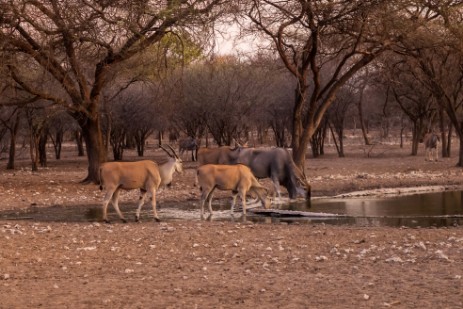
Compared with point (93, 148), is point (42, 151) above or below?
below

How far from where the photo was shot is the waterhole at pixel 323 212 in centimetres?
1603

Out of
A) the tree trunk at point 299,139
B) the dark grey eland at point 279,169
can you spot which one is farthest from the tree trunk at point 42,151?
the dark grey eland at point 279,169

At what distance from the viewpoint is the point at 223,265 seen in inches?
404

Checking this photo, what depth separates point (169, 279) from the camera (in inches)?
367

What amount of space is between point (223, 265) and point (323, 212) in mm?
7505

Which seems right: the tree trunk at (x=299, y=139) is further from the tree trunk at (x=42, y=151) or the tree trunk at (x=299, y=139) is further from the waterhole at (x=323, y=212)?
the tree trunk at (x=42, y=151)

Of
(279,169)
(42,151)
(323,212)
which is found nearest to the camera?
(323,212)

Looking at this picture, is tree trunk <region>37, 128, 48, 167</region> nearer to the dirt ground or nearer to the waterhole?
the waterhole

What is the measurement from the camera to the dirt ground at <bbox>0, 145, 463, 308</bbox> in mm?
8141

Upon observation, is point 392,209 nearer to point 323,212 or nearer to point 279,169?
point 323,212

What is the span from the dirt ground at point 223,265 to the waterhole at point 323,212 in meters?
0.80

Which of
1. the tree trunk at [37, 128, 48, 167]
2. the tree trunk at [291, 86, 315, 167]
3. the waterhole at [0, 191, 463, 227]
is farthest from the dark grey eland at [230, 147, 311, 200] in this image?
the tree trunk at [37, 128, 48, 167]

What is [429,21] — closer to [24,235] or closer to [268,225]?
[268,225]

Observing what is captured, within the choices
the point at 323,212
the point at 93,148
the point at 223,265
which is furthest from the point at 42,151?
the point at 223,265
